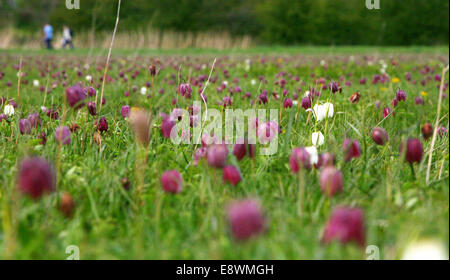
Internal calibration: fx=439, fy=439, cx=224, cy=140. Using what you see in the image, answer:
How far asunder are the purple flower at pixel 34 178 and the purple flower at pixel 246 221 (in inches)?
18.6

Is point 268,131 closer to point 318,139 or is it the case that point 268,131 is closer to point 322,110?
point 318,139

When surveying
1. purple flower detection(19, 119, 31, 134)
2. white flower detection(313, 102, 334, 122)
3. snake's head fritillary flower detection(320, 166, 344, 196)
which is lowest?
snake's head fritillary flower detection(320, 166, 344, 196)

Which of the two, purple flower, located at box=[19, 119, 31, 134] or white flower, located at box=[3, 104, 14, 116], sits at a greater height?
white flower, located at box=[3, 104, 14, 116]

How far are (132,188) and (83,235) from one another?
1.15 feet

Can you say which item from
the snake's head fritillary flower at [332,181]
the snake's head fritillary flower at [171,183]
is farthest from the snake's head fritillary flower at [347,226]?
the snake's head fritillary flower at [171,183]

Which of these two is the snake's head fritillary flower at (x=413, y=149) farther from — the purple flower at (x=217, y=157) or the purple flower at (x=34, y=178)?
the purple flower at (x=34, y=178)

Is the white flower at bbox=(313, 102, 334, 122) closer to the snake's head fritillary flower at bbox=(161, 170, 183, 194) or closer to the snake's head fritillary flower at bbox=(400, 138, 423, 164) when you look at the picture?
the snake's head fritillary flower at bbox=(400, 138, 423, 164)

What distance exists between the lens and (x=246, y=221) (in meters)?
0.96

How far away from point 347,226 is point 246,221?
0.73 feet

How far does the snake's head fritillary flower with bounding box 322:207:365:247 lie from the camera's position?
3.15 feet

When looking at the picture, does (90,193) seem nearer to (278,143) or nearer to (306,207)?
(306,207)

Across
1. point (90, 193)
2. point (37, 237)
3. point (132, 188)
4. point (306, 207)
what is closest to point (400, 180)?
point (306, 207)

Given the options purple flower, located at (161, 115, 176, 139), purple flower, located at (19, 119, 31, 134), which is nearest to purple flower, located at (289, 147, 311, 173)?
purple flower, located at (161, 115, 176, 139)

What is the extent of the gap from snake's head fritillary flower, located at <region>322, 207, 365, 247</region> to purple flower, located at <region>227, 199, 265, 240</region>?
0.16 m
